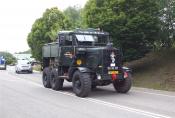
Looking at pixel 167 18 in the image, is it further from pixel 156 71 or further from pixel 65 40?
pixel 65 40

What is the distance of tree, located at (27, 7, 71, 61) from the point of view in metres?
48.1

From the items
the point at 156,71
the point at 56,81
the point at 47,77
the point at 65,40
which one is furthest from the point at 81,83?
the point at 156,71

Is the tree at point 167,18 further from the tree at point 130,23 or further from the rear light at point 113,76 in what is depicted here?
the rear light at point 113,76

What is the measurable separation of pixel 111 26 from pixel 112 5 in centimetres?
166

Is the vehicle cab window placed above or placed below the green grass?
above

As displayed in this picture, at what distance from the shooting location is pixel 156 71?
2591 cm

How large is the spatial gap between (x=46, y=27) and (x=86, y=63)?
30278 mm

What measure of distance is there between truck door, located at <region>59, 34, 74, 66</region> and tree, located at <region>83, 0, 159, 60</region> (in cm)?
619

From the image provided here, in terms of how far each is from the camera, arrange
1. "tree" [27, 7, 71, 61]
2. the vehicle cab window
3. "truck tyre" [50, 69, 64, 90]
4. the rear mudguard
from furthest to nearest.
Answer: "tree" [27, 7, 71, 61]
"truck tyre" [50, 69, 64, 90]
the vehicle cab window
the rear mudguard

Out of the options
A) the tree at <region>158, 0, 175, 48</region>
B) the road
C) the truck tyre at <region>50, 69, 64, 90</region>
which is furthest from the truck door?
the tree at <region>158, 0, 175, 48</region>

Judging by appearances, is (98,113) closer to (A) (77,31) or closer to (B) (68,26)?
(A) (77,31)

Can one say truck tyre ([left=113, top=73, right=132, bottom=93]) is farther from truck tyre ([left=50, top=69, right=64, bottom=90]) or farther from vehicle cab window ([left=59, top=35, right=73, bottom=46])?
truck tyre ([left=50, top=69, right=64, bottom=90])

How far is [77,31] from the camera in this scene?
20031 mm

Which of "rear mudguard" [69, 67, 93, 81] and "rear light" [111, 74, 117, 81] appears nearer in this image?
"rear mudguard" [69, 67, 93, 81]
